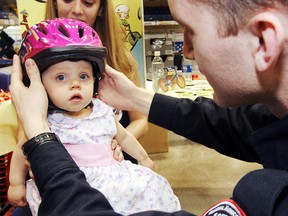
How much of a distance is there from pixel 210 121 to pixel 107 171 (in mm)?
406

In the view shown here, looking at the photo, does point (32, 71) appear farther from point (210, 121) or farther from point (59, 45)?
point (210, 121)

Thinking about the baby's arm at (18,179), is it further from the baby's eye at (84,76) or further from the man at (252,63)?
the man at (252,63)

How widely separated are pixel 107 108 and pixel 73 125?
18cm

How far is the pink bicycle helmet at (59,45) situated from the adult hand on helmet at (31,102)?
1.8 inches

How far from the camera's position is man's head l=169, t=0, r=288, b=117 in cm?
61

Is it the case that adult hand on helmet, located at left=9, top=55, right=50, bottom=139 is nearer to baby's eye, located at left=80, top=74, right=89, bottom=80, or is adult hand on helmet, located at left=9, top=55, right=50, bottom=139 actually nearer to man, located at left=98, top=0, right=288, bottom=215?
baby's eye, located at left=80, top=74, right=89, bottom=80

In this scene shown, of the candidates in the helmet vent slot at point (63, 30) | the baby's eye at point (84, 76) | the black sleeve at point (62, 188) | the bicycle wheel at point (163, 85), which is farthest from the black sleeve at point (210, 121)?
the bicycle wheel at point (163, 85)

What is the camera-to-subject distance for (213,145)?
48.3 inches

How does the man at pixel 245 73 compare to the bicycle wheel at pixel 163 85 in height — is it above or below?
above

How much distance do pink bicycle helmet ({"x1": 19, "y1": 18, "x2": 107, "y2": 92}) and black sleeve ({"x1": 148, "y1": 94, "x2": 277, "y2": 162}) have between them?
29 cm

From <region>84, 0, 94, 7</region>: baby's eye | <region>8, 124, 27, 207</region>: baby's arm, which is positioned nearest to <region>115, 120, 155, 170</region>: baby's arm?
<region>8, 124, 27, 207</region>: baby's arm

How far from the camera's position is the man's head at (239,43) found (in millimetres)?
610

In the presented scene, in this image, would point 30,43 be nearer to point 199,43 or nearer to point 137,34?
point 199,43

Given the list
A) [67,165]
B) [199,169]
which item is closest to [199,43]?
[67,165]
